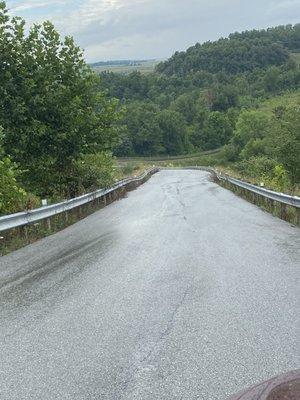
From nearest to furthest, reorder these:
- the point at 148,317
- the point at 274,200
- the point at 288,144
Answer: the point at 148,317 → the point at 274,200 → the point at 288,144

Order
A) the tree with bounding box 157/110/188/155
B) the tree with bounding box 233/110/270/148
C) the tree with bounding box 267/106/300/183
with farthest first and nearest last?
the tree with bounding box 157/110/188/155 < the tree with bounding box 233/110/270/148 < the tree with bounding box 267/106/300/183

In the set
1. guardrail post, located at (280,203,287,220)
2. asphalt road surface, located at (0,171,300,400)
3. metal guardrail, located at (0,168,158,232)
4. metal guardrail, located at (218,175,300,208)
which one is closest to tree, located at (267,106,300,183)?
metal guardrail, located at (218,175,300,208)

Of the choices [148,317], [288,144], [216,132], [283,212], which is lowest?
[216,132]

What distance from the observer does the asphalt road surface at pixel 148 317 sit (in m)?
4.40

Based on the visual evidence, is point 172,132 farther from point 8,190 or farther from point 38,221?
point 8,190

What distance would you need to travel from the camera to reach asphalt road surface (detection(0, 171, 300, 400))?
173 inches

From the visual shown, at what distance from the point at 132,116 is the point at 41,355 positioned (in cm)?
17145

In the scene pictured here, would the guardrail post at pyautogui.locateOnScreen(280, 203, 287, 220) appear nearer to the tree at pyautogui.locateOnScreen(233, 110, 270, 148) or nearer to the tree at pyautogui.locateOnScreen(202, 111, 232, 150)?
the tree at pyautogui.locateOnScreen(233, 110, 270, 148)

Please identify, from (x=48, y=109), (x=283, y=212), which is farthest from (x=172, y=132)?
(x=283, y=212)

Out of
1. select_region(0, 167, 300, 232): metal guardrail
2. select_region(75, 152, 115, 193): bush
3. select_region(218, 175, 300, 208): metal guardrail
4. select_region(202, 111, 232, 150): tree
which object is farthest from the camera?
select_region(202, 111, 232, 150): tree

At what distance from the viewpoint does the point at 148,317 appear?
6.02m

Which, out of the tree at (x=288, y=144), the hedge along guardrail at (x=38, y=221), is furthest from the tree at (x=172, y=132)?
the hedge along guardrail at (x=38, y=221)

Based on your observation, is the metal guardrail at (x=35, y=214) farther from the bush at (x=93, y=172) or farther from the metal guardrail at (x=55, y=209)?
the bush at (x=93, y=172)

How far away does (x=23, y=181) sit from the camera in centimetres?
2030
